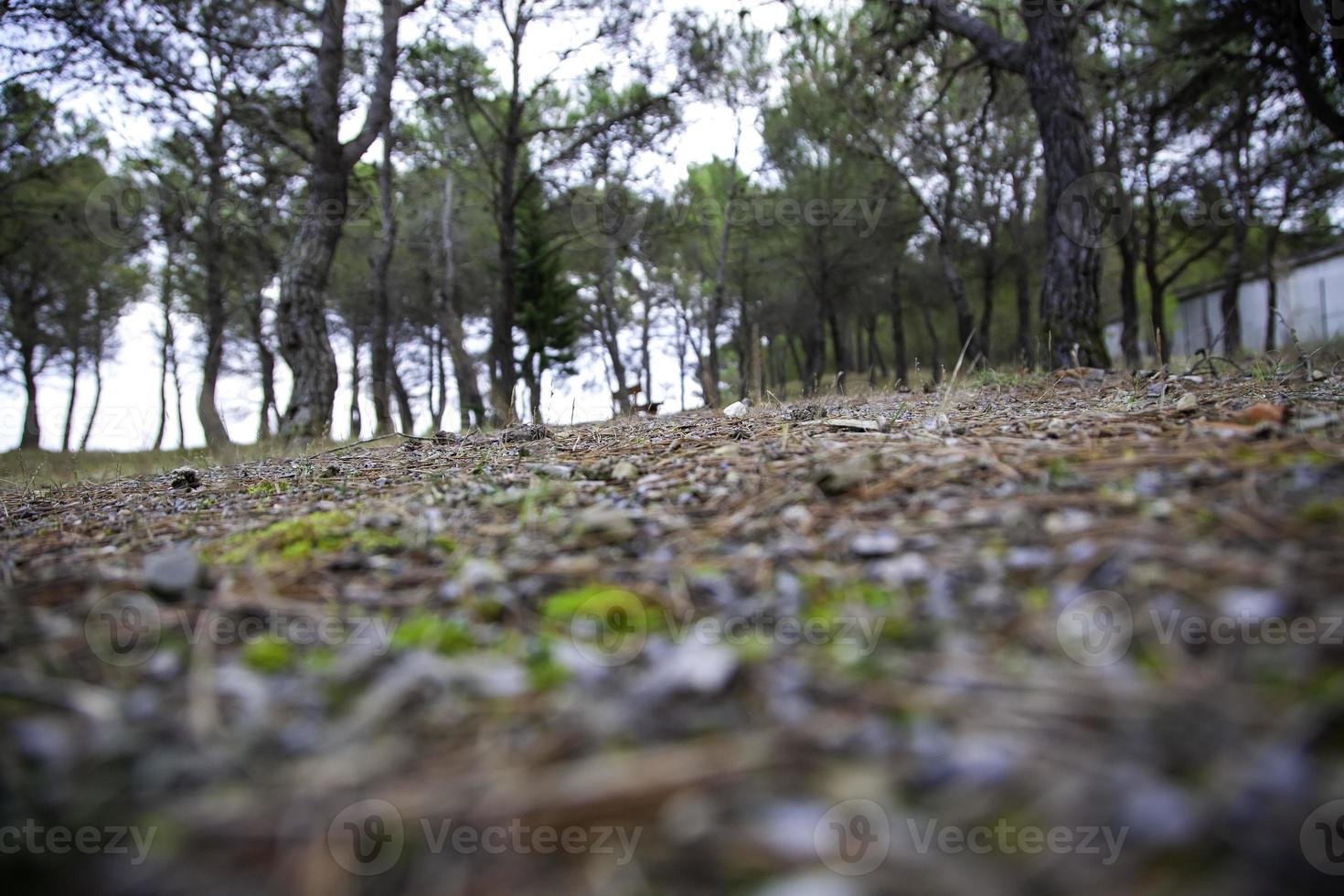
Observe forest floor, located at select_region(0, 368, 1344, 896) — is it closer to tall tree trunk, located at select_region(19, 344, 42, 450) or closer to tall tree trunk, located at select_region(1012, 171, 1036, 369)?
tall tree trunk, located at select_region(1012, 171, 1036, 369)

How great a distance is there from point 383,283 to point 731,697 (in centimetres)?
1614

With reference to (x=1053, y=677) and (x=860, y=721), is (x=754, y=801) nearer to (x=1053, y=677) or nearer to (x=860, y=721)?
(x=860, y=721)

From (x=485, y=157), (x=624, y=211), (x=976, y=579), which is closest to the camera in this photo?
(x=976, y=579)

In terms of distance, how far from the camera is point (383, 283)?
1515cm

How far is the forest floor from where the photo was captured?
76 cm

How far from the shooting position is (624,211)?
49.9 ft

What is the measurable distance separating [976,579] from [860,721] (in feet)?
1.83

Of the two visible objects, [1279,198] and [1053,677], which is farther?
[1279,198]

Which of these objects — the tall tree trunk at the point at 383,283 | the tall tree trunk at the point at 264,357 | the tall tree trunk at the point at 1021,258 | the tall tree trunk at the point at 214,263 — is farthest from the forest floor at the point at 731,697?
the tall tree trunk at the point at 264,357

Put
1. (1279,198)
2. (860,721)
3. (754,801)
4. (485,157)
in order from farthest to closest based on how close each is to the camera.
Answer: (1279,198) < (485,157) < (860,721) < (754,801)

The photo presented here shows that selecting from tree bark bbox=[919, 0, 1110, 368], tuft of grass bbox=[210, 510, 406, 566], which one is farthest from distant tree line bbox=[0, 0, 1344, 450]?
tuft of grass bbox=[210, 510, 406, 566]

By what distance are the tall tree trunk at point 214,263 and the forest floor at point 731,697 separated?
13.0 meters

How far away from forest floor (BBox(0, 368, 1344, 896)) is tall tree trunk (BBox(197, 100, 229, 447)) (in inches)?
510

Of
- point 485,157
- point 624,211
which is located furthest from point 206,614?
point 624,211
